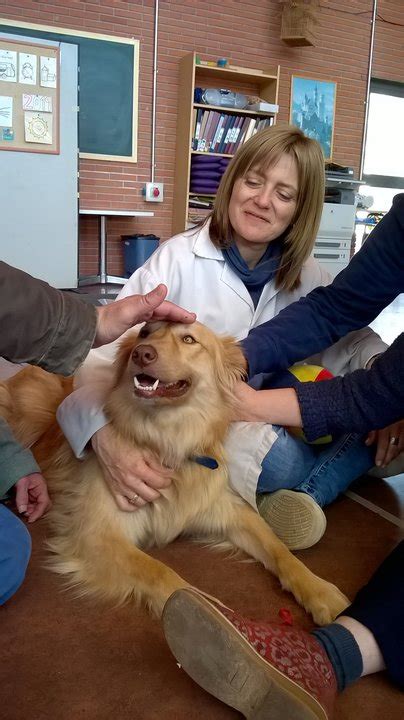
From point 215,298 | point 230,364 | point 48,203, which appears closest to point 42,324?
point 230,364

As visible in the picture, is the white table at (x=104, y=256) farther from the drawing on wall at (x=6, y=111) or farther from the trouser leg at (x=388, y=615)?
the trouser leg at (x=388, y=615)

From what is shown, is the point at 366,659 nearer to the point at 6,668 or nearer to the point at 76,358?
the point at 6,668

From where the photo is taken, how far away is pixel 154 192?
21.5 ft

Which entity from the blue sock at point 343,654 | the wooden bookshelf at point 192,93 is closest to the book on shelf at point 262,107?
the wooden bookshelf at point 192,93

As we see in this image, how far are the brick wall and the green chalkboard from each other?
0.12 metres

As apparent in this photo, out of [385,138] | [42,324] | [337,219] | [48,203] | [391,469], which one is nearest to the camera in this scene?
[42,324]

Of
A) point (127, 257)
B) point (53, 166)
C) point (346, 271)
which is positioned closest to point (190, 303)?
point (346, 271)

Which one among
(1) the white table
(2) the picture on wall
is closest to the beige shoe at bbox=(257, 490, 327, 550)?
(1) the white table

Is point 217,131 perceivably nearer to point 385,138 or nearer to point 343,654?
point 385,138

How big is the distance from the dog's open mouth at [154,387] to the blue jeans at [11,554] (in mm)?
429

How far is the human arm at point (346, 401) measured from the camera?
1.37m

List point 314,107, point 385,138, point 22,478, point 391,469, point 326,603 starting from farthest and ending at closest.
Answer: point 385,138, point 314,107, point 391,469, point 22,478, point 326,603

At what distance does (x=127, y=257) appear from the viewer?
256 inches

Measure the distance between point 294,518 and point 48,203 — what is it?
474 cm
